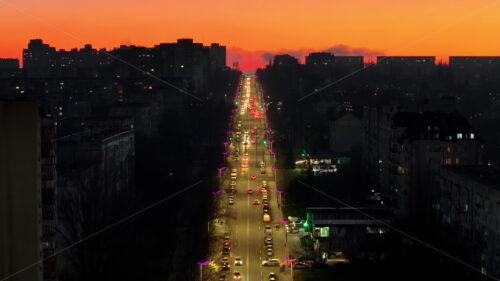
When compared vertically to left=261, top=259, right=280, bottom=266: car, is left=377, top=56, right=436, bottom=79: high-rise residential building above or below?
above

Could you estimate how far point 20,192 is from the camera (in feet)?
15.6

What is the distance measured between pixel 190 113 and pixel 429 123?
1967 cm

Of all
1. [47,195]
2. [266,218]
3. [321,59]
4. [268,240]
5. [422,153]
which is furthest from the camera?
[321,59]

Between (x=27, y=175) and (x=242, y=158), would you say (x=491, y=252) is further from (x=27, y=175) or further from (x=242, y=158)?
(x=242, y=158)

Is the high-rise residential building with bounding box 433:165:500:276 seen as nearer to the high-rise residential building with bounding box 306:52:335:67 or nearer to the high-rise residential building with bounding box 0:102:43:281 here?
the high-rise residential building with bounding box 0:102:43:281

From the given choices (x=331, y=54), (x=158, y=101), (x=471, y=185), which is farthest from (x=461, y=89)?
(x=471, y=185)

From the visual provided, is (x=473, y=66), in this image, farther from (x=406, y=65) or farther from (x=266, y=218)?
(x=266, y=218)

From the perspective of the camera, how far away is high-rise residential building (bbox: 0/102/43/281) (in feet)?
15.3

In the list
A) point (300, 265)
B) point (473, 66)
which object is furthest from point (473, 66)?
point (300, 265)

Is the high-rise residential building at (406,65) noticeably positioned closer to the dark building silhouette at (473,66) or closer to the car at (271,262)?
the dark building silhouette at (473,66)

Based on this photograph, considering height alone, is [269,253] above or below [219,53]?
below

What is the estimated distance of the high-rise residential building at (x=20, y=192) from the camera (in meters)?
4.65

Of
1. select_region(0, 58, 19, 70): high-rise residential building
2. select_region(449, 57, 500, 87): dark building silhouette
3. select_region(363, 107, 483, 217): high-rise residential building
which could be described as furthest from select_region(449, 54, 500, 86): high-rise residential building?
select_region(363, 107, 483, 217): high-rise residential building

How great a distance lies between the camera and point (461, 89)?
146ft
